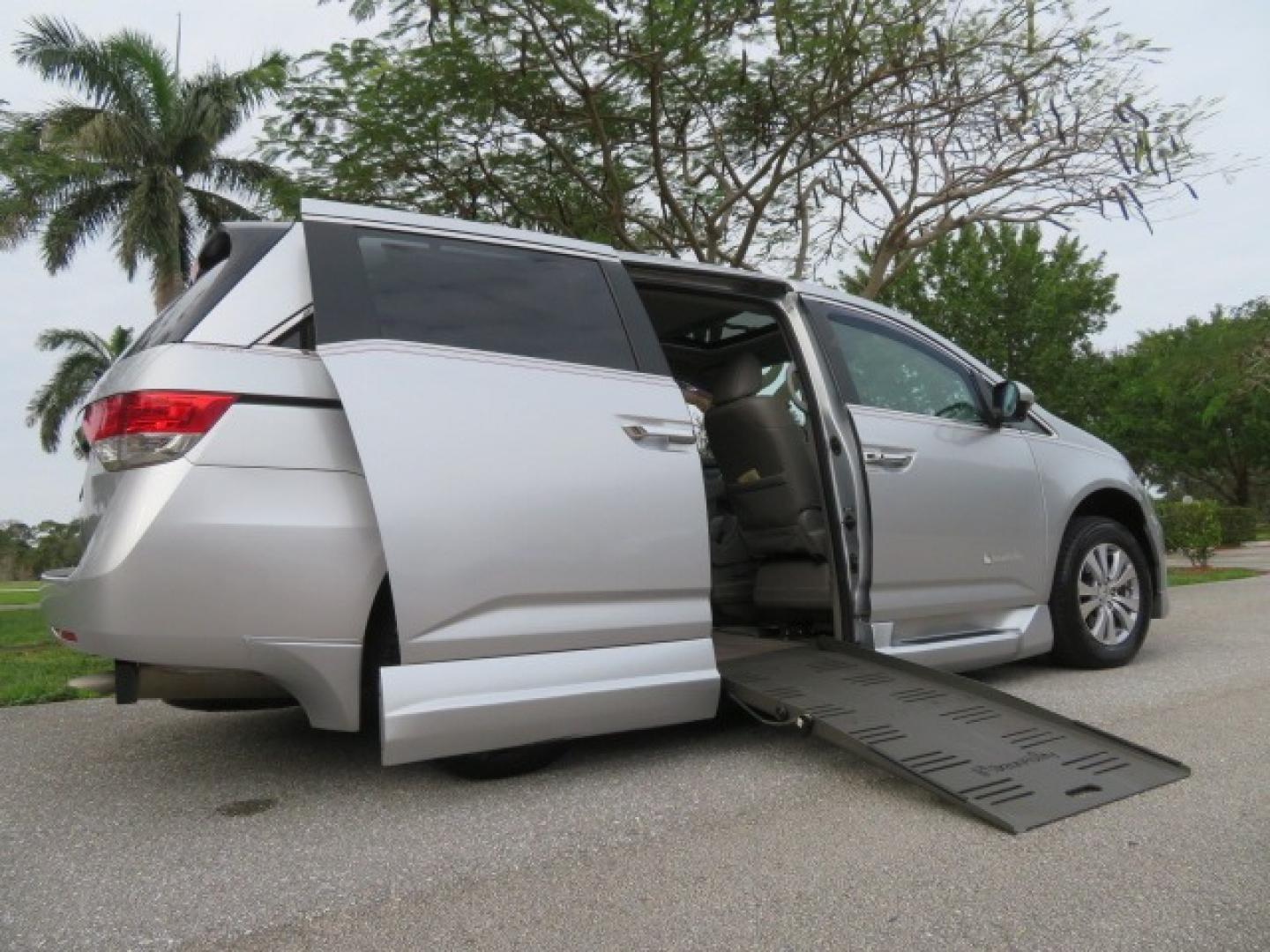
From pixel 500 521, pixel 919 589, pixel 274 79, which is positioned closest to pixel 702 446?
pixel 919 589

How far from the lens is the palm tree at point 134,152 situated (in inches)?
765

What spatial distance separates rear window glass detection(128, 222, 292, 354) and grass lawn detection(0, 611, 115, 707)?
1.11 metres

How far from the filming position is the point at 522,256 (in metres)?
3.42

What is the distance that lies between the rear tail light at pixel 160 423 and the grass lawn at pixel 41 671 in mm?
906

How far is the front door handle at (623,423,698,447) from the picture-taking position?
3320 millimetres

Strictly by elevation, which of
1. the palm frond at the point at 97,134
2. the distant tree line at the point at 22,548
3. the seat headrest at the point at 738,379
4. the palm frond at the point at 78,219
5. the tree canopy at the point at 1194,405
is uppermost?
the palm frond at the point at 97,134

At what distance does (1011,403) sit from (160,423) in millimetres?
3675

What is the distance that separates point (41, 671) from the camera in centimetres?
616

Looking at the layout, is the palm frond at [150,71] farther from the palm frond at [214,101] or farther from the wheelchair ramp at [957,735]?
the wheelchair ramp at [957,735]

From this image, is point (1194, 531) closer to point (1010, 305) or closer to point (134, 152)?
point (1010, 305)

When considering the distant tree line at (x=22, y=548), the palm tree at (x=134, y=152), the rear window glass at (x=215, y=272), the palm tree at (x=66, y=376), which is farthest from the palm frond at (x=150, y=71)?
the distant tree line at (x=22, y=548)

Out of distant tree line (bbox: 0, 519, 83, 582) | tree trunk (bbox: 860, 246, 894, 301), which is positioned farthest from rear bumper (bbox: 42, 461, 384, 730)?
distant tree line (bbox: 0, 519, 83, 582)

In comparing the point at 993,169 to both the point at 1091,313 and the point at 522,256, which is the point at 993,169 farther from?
the point at 1091,313

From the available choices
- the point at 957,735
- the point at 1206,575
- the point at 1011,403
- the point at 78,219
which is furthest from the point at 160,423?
the point at 78,219
